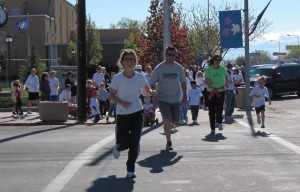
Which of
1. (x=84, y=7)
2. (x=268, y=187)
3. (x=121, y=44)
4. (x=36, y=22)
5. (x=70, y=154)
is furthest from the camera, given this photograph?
(x=121, y=44)

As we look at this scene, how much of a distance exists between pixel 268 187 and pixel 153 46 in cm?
3302

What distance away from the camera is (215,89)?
1235cm

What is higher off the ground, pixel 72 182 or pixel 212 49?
pixel 212 49

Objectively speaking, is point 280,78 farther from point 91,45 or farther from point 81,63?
point 91,45

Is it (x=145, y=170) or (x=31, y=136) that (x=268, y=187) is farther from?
(x=31, y=136)

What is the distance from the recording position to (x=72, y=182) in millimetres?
7285

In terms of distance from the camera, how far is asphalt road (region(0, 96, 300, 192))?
7.04 meters

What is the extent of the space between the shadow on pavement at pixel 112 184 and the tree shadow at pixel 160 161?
0.72 m

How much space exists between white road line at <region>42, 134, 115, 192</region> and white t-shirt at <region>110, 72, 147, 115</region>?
1.20m

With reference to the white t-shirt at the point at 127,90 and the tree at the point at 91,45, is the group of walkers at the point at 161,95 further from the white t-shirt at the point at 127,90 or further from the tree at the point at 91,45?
the tree at the point at 91,45

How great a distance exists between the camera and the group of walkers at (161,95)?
7469 mm

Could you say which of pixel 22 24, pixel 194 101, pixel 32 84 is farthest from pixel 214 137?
pixel 22 24

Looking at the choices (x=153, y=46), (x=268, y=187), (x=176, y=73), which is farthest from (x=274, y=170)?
(x=153, y=46)

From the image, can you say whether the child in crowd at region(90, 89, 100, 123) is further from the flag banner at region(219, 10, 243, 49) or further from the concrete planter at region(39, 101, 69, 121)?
the flag banner at region(219, 10, 243, 49)
